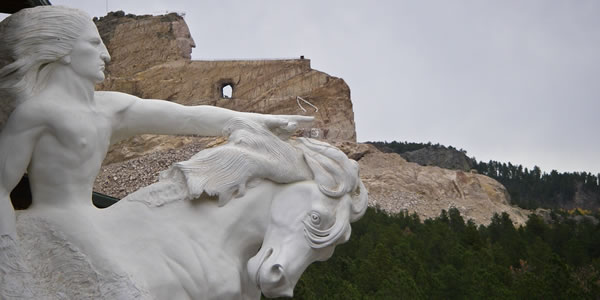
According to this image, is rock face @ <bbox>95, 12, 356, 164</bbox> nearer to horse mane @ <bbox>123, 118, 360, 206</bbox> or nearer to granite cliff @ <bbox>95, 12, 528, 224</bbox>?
granite cliff @ <bbox>95, 12, 528, 224</bbox>

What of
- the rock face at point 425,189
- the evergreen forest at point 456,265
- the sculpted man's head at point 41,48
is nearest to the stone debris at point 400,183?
the rock face at point 425,189

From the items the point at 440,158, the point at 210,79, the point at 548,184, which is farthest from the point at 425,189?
the point at 548,184

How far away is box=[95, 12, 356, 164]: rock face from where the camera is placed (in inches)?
1443

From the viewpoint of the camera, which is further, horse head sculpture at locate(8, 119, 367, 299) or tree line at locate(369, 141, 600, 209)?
tree line at locate(369, 141, 600, 209)

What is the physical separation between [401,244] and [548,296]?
15.2 ft

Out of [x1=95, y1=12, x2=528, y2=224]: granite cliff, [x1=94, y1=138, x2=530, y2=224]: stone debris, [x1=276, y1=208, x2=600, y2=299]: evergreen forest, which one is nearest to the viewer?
[x1=276, y1=208, x2=600, y2=299]: evergreen forest

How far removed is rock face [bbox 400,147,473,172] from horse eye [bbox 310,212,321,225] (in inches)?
1753

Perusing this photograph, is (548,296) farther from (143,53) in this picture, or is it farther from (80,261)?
(143,53)

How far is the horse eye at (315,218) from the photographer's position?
7.54 ft

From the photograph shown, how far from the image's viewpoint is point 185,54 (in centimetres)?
3928

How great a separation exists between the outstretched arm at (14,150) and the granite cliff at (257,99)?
83.8 ft

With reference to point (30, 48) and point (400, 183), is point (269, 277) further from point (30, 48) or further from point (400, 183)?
point (400, 183)

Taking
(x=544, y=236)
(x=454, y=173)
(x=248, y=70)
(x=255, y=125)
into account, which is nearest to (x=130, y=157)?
(x=248, y=70)

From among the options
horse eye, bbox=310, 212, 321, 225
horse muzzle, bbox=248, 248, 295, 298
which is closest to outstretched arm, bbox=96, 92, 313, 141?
horse eye, bbox=310, 212, 321, 225
